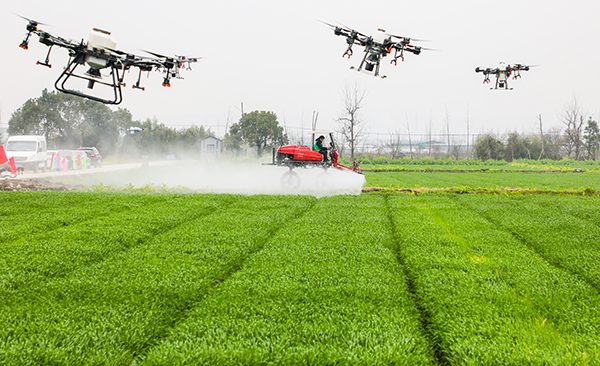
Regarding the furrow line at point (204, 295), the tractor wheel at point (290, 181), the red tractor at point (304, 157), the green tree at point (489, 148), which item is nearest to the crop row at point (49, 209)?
the furrow line at point (204, 295)

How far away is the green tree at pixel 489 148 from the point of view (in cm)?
4078

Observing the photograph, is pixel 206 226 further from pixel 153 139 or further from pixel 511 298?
pixel 153 139

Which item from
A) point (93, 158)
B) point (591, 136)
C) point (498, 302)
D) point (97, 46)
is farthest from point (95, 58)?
point (591, 136)

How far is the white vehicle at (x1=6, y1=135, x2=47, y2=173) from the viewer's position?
19.3 m

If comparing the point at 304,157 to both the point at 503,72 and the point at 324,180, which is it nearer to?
the point at 324,180

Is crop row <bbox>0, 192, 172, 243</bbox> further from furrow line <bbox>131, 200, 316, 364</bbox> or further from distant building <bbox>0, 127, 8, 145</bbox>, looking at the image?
distant building <bbox>0, 127, 8, 145</bbox>

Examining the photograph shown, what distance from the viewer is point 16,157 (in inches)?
751

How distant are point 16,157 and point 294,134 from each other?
29.3 meters

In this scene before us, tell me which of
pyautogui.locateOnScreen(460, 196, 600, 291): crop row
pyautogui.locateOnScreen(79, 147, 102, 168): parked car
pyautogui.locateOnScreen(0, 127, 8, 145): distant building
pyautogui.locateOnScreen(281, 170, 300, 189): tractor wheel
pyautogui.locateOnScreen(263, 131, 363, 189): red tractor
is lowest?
pyautogui.locateOnScreen(460, 196, 600, 291): crop row

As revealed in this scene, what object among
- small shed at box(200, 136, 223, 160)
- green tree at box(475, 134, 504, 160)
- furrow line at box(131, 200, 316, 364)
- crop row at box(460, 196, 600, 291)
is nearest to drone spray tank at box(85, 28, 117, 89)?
furrow line at box(131, 200, 316, 364)

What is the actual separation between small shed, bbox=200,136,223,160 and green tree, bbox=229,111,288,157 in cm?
317

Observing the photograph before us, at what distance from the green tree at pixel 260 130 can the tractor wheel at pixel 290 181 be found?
2436 centimetres

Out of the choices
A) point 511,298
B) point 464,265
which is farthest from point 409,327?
point 464,265

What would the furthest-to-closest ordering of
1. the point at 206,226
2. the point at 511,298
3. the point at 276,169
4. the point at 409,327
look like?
the point at 276,169 → the point at 206,226 → the point at 511,298 → the point at 409,327
